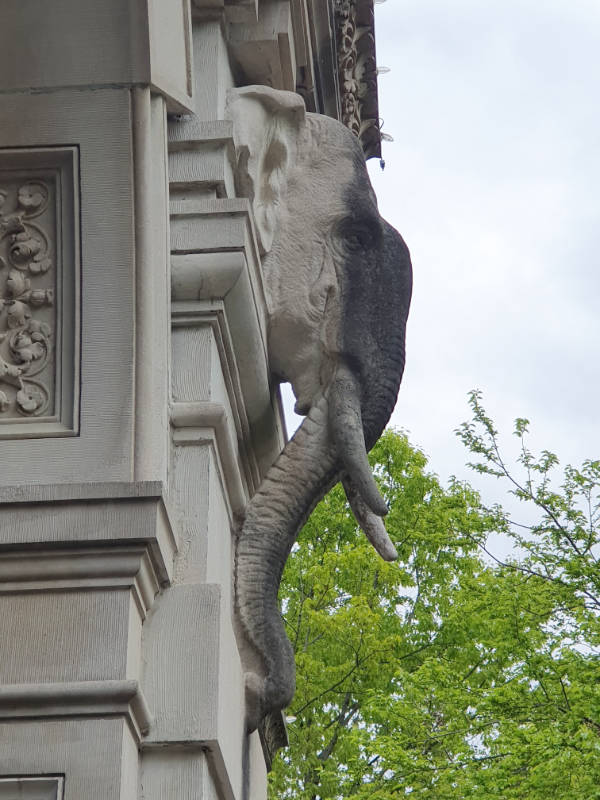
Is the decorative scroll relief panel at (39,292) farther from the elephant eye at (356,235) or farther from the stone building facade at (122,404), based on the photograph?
the elephant eye at (356,235)

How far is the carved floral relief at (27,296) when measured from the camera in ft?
15.0

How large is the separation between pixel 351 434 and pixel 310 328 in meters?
0.44

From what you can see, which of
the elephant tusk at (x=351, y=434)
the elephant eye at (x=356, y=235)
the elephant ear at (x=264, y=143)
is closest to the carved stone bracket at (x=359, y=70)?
the elephant ear at (x=264, y=143)

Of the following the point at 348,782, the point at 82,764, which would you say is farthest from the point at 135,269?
the point at 348,782

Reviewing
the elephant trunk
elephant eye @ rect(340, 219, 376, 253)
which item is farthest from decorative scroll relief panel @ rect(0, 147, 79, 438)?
elephant eye @ rect(340, 219, 376, 253)

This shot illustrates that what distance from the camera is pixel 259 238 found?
5266 mm

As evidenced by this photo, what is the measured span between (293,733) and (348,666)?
3.15 feet

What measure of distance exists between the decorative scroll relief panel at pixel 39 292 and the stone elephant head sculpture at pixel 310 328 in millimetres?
761

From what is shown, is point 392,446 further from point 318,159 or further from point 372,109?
point 318,159

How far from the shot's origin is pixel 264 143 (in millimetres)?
5527

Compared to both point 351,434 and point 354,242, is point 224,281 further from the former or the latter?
point 354,242

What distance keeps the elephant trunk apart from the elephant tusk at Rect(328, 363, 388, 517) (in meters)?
0.06

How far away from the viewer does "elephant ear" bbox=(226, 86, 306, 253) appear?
17.4ft

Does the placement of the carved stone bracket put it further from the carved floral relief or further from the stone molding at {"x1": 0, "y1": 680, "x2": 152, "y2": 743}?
the stone molding at {"x1": 0, "y1": 680, "x2": 152, "y2": 743}
